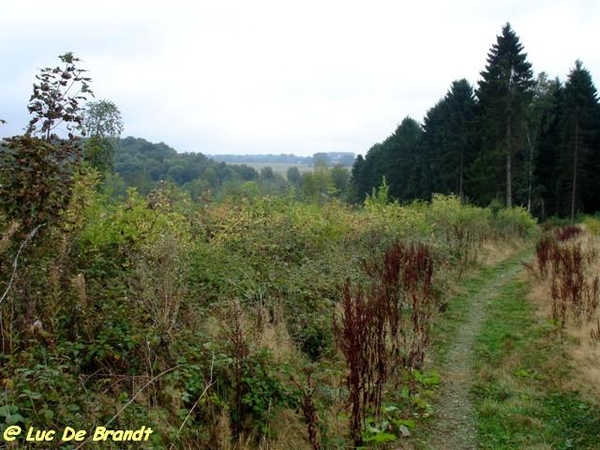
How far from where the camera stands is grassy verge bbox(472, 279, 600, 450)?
4.24m

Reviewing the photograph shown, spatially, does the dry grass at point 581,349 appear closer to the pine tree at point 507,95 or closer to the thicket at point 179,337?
the thicket at point 179,337

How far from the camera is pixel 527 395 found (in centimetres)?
512

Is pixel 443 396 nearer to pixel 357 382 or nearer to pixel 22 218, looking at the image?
pixel 357 382

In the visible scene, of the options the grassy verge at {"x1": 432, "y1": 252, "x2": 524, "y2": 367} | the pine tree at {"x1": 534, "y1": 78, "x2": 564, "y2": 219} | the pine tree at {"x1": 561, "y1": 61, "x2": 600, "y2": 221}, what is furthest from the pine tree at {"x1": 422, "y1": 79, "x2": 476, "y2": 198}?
the grassy verge at {"x1": 432, "y1": 252, "x2": 524, "y2": 367}

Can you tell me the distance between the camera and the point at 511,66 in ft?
95.1

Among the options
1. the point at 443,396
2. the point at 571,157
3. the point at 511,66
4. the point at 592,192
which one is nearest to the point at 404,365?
the point at 443,396

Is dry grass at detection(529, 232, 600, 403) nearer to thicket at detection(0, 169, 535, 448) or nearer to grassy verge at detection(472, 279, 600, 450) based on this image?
grassy verge at detection(472, 279, 600, 450)

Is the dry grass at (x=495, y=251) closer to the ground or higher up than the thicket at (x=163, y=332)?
closer to the ground

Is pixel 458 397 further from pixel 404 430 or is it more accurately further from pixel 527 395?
pixel 404 430

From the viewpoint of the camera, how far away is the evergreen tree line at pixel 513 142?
29.0 m

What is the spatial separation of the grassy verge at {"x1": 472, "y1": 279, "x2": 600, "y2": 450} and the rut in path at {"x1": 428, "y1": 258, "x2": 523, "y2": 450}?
101 mm

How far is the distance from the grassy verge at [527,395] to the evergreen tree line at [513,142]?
2347 centimetres

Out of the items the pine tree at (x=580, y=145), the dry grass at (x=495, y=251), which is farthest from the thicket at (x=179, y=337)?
the pine tree at (x=580, y=145)

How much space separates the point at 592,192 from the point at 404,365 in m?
33.1
